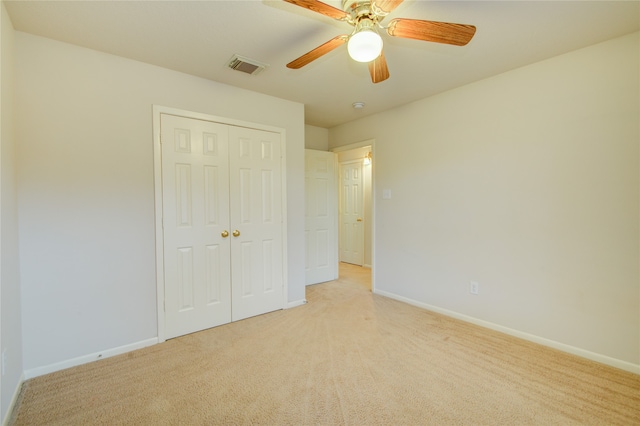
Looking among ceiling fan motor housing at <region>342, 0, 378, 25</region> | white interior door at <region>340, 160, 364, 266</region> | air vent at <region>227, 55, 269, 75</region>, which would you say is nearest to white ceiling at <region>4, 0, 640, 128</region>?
air vent at <region>227, 55, 269, 75</region>

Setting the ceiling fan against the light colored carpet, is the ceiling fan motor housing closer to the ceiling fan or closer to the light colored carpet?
the ceiling fan

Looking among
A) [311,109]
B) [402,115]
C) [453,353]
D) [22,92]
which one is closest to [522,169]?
[402,115]

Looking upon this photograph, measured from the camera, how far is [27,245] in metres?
2.07

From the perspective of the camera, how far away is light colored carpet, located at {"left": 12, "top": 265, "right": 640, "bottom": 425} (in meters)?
1.72

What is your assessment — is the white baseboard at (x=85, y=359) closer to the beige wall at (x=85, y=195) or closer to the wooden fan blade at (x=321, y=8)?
the beige wall at (x=85, y=195)

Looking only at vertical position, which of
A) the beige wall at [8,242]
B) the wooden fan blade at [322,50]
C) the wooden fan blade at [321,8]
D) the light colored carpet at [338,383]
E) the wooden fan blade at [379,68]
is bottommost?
the light colored carpet at [338,383]

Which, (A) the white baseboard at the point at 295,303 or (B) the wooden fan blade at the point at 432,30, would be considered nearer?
(B) the wooden fan blade at the point at 432,30

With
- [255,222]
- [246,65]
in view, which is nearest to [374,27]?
[246,65]

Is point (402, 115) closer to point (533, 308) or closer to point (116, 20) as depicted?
point (533, 308)

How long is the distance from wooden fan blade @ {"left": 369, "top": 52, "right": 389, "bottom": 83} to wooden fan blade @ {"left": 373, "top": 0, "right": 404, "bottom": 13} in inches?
14.2

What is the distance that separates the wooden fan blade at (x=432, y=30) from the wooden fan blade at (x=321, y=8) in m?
0.27

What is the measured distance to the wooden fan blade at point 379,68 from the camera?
1878 mm

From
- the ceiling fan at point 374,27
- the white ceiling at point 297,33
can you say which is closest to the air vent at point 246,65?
the white ceiling at point 297,33

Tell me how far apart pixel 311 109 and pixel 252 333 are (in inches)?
107
